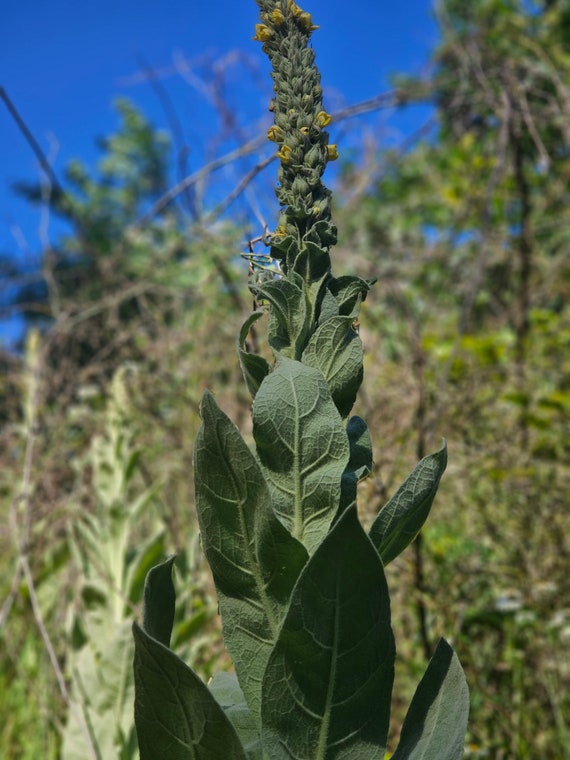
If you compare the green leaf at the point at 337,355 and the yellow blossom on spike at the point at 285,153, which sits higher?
the yellow blossom on spike at the point at 285,153

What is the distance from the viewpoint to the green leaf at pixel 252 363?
1.00m

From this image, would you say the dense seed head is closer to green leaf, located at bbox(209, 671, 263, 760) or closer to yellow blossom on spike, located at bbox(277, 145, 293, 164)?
yellow blossom on spike, located at bbox(277, 145, 293, 164)

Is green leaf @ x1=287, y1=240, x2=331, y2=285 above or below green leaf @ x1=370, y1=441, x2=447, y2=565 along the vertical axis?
above

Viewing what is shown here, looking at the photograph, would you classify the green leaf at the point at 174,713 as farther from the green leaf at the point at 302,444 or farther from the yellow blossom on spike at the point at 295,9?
the yellow blossom on spike at the point at 295,9

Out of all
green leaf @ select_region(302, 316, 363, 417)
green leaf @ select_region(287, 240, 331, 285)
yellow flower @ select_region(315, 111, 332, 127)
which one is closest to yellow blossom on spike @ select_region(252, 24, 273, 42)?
yellow flower @ select_region(315, 111, 332, 127)

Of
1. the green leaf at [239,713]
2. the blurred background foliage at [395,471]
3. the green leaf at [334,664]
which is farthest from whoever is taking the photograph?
the blurred background foliage at [395,471]

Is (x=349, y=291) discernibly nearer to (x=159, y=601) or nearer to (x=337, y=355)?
(x=337, y=355)

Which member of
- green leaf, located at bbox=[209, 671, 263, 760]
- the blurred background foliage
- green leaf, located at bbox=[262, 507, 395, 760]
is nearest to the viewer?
green leaf, located at bbox=[262, 507, 395, 760]

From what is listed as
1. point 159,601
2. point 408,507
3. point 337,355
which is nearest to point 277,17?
point 337,355

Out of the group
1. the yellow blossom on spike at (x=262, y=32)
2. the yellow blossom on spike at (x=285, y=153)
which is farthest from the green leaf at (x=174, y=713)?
the yellow blossom on spike at (x=262, y=32)

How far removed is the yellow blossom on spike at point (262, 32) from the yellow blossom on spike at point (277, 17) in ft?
0.05

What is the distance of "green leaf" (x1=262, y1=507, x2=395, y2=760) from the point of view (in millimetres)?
831

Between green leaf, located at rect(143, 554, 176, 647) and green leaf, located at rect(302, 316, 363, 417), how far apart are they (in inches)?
12.0

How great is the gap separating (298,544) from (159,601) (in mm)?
192
